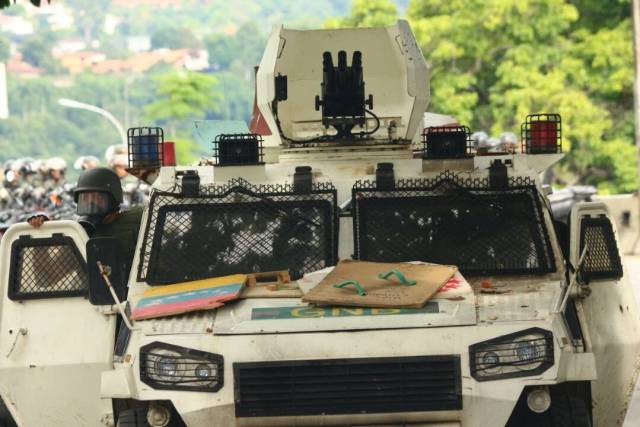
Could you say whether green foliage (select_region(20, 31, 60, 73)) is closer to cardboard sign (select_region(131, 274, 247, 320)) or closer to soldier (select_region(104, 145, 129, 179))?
soldier (select_region(104, 145, 129, 179))

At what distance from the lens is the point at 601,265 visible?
1012 centimetres

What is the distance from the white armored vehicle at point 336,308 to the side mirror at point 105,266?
1 cm

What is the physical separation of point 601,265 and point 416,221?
1075 mm

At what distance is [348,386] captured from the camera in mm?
8938

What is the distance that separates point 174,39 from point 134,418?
5064 inches

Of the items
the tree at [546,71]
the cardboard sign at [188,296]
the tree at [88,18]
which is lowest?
the cardboard sign at [188,296]

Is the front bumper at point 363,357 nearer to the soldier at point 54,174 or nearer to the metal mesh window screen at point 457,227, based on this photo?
the metal mesh window screen at point 457,227

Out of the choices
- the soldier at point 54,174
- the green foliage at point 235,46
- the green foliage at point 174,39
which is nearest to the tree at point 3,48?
the soldier at point 54,174

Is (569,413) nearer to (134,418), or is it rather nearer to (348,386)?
(348,386)

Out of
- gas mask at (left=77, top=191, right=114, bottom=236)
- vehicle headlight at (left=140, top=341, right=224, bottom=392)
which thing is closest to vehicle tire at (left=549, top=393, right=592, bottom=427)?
vehicle headlight at (left=140, top=341, right=224, bottom=392)

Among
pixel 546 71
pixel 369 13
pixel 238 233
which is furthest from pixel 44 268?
pixel 369 13

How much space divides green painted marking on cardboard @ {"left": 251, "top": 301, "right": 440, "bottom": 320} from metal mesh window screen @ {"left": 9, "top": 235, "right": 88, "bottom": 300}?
1.60 metres

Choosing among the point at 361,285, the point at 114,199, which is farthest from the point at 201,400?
the point at 114,199

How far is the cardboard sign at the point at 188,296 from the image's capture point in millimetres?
9336
